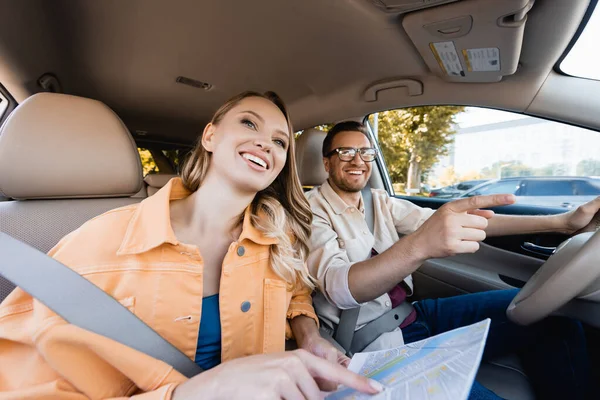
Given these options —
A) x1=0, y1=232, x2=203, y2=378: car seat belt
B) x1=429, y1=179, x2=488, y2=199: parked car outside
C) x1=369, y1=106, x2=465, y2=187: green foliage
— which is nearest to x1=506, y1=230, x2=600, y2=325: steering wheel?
x1=0, y1=232, x2=203, y2=378: car seat belt

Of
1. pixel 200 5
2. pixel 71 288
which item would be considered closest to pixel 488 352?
pixel 71 288

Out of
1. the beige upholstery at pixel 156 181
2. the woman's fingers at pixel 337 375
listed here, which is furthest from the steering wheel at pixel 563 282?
the beige upholstery at pixel 156 181

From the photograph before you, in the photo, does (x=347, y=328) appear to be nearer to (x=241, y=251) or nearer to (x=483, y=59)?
(x=241, y=251)

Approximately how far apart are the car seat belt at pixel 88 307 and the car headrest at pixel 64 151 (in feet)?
1.89

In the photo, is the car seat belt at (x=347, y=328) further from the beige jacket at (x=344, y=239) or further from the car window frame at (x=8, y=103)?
the car window frame at (x=8, y=103)

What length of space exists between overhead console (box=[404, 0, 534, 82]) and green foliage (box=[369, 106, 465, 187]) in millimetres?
464

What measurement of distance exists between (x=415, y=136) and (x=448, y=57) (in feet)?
3.12

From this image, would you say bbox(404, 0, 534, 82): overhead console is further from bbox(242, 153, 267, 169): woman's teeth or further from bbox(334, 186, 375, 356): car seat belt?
bbox(334, 186, 375, 356): car seat belt

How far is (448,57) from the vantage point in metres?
1.65

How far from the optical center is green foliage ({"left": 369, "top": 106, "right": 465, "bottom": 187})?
7.56 feet

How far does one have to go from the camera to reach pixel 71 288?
882mm

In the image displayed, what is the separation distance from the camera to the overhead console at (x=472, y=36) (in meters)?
1.29

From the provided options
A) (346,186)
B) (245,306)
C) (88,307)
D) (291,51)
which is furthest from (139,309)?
(291,51)

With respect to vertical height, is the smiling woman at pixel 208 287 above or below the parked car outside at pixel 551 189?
below
